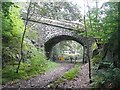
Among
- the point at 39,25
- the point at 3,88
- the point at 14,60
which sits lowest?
the point at 3,88

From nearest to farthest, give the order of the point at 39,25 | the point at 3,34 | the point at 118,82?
the point at 118,82, the point at 3,34, the point at 39,25

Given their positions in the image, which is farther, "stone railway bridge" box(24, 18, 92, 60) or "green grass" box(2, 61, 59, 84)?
"stone railway bridge" box(24, 18, 92, 60)

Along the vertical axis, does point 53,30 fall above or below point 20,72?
above

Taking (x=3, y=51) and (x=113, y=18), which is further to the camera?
(x=3, y=51)

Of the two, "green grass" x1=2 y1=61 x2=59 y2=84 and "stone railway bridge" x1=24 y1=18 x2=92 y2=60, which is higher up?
"stone railway bridge" x1=24 y1=18 x2=92 y2=60

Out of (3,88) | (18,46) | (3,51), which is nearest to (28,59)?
(18,46)

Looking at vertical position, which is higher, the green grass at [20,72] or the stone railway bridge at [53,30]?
the stone railway bridge at [53,30]

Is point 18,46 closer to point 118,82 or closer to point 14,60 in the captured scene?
point 14,60

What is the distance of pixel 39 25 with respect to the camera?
55.1 feet

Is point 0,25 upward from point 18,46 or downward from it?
upward

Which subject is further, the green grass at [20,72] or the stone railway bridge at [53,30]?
the stone railway bridge at [53,30]

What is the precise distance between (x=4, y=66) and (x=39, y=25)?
702cm

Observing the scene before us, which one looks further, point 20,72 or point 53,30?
point 53,30

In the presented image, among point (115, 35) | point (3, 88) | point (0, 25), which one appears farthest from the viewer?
point (0, 25)
